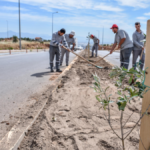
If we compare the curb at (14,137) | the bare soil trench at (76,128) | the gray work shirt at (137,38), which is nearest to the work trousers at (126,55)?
the gray work shirt at (137,38)

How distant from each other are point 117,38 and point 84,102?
391 centimetres

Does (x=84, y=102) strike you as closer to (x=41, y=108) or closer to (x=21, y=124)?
(x=41, y=108)

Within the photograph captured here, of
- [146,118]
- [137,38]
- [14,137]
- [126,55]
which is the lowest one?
[14,137]

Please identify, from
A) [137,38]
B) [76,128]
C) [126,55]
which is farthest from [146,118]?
[137,38]

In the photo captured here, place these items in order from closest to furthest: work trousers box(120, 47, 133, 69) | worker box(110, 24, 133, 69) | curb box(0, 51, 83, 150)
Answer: curb box(0, 51, 83, 150)
worker box(110, 24, 133, 69)
work trousers box(120, 47, 133, 69)

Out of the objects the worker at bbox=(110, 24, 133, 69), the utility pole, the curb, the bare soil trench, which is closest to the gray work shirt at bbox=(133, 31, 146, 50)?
the worker at bbox=(110, 24, 133, 69)

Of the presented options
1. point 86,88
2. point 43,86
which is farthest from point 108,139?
point 43,86

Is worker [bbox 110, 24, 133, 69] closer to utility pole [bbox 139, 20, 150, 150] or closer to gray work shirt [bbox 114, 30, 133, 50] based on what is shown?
gray work shirt [bbox 114, 30, 133, 50]

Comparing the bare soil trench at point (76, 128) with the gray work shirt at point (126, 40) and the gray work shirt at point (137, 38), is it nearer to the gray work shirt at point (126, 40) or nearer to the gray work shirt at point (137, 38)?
the gray work shirt at point (126, 40)

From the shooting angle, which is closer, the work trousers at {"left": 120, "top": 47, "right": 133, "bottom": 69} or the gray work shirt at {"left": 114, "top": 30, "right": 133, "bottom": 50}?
the gray work shirt at {"left": 114, "top": 30, "right": 133, "bottom": 50}

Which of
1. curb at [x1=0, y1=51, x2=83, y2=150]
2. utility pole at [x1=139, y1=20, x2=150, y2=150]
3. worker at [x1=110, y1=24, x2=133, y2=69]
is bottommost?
curb at [x1=0, y1=51, x2=83, y2=150]

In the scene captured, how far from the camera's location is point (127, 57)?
770 centimetres

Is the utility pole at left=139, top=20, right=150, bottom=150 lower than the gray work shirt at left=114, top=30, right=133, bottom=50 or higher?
lower

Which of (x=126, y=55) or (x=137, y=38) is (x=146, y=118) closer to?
(x=126, y=55)
